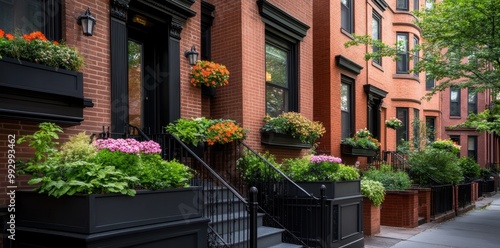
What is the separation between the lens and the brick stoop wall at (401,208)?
1091 centimetres

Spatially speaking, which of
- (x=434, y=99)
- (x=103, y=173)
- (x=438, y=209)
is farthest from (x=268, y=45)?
(x=434, y=99)

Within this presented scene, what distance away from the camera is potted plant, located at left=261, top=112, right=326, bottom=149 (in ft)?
29.1

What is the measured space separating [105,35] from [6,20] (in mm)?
1372

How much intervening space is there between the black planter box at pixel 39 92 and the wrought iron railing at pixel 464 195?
1385 cm

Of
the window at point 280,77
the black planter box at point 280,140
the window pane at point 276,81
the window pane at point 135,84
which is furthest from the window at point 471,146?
the window pane at point 135,84

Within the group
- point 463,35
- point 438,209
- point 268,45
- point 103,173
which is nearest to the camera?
point 103,173

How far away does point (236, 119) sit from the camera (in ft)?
27.9

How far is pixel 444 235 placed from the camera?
33.2ft

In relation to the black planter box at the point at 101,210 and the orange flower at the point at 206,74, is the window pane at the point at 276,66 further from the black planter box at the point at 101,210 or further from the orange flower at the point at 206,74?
the black planter box at the point at 101,210

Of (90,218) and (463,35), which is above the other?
(463,35)

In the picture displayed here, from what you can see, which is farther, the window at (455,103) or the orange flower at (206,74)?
the window at (455,103)

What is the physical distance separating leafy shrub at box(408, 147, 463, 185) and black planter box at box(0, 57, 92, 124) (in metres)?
11.7

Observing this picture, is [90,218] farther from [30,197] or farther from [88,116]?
[88,116]

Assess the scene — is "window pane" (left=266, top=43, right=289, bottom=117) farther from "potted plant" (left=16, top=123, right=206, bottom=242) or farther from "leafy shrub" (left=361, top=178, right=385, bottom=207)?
"potted plant" (left=16, top=123, right=206, bottom=242)
